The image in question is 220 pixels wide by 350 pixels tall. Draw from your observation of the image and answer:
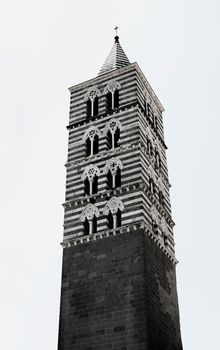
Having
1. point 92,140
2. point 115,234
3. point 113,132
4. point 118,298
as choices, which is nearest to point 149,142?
point 113,132

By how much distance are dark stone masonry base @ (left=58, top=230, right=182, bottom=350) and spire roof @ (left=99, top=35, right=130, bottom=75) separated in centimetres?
1083

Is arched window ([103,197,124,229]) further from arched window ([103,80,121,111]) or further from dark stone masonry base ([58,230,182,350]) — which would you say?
arched window ([103,80,121,111])

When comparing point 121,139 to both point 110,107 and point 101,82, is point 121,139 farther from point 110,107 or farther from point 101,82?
point 101,82

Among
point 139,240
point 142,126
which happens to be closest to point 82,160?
point 142,126

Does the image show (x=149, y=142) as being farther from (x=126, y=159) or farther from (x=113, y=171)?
(x=113, y=171)

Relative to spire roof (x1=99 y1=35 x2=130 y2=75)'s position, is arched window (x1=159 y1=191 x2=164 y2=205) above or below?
below

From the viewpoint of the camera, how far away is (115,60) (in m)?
29.2

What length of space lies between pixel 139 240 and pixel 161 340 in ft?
13.7

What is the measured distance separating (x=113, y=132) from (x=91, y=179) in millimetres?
2786

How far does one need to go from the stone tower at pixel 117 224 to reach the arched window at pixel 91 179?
5 cm

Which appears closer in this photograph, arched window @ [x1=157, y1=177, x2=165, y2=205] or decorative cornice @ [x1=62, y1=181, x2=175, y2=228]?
decorative cornice @ [x1=62, y1=181, x2=175, y2=228]

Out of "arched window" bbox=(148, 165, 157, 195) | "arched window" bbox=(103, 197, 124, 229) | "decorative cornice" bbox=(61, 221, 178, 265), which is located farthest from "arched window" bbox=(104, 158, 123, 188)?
"decorative cornice" bbox=(61, 221, 178, 265)

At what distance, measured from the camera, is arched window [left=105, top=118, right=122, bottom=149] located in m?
25.7

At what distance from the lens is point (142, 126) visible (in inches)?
1018
